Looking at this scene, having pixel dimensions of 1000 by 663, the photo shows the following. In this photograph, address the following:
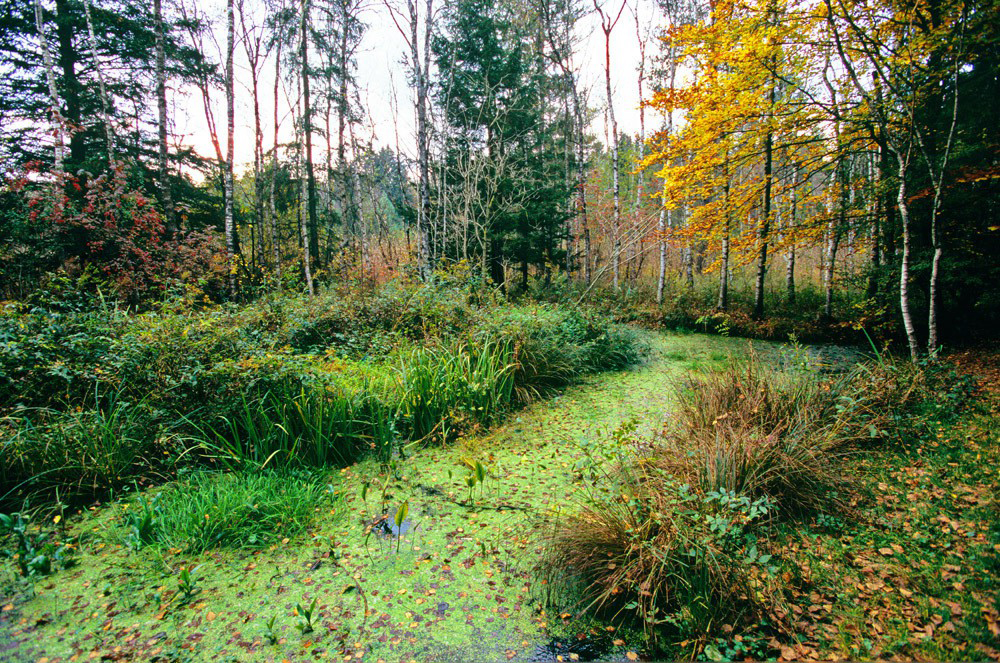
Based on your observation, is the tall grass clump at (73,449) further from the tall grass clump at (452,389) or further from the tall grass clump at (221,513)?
the tall grass clump at (452,389)

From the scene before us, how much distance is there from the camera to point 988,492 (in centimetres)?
255

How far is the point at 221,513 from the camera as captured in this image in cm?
251

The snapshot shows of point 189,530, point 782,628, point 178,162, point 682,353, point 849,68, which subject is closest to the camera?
point 782,628

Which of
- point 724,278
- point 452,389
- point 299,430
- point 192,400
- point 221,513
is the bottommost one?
point 221,513

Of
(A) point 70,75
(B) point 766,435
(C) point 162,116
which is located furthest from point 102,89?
(B) point 766,435

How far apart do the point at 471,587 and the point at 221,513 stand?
1.64 meters

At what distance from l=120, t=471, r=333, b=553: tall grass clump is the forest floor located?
9cm

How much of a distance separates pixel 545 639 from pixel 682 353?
6374mm

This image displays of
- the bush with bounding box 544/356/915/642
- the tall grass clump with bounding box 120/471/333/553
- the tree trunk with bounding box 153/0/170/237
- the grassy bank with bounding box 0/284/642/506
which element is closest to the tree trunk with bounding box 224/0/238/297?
the tree trunk with bounding box 153/0/170/237

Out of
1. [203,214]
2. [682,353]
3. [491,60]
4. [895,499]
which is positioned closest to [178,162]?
[203,214]

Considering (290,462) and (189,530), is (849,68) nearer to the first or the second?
(290,462)

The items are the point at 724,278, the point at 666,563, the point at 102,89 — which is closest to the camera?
the point at 666,563

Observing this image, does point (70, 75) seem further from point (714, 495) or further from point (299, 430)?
point (714, 495)

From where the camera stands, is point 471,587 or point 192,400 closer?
point 471,587
